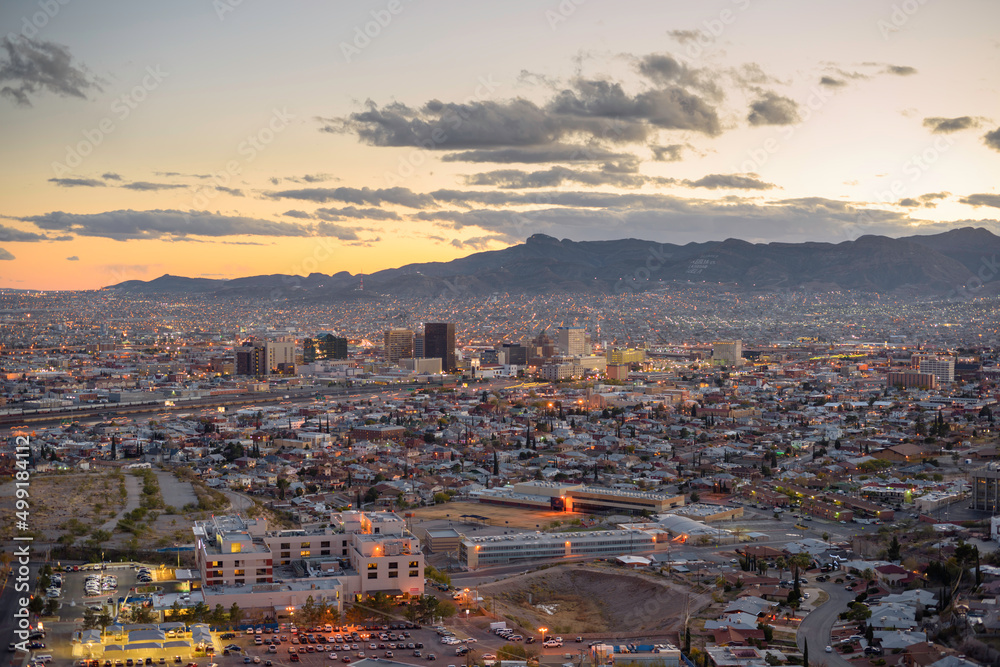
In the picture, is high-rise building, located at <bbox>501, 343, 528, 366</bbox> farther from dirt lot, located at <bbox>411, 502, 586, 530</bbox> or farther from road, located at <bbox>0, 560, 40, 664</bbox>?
road, located at <bbox>0, 560, 40, 664</bbox>

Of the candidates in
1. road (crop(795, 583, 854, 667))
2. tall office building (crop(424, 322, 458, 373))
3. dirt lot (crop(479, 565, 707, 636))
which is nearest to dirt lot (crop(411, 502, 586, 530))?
dirt lot (crop(479, 565, 707, 636))

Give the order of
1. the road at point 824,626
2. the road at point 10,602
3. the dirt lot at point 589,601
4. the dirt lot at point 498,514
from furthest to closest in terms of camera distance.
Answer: the dirt lot at point 498,514, the dirt lot at point 589,601, the road at point 824,626, the road at point 10,602

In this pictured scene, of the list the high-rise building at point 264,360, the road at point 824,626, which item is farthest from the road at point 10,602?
the high-rise building at point 264,360

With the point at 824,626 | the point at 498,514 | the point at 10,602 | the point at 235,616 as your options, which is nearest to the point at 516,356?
the point at 498,514

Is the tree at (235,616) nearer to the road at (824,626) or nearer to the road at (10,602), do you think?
the road at (10,602)

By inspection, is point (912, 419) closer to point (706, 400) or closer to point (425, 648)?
point (706, 400)
